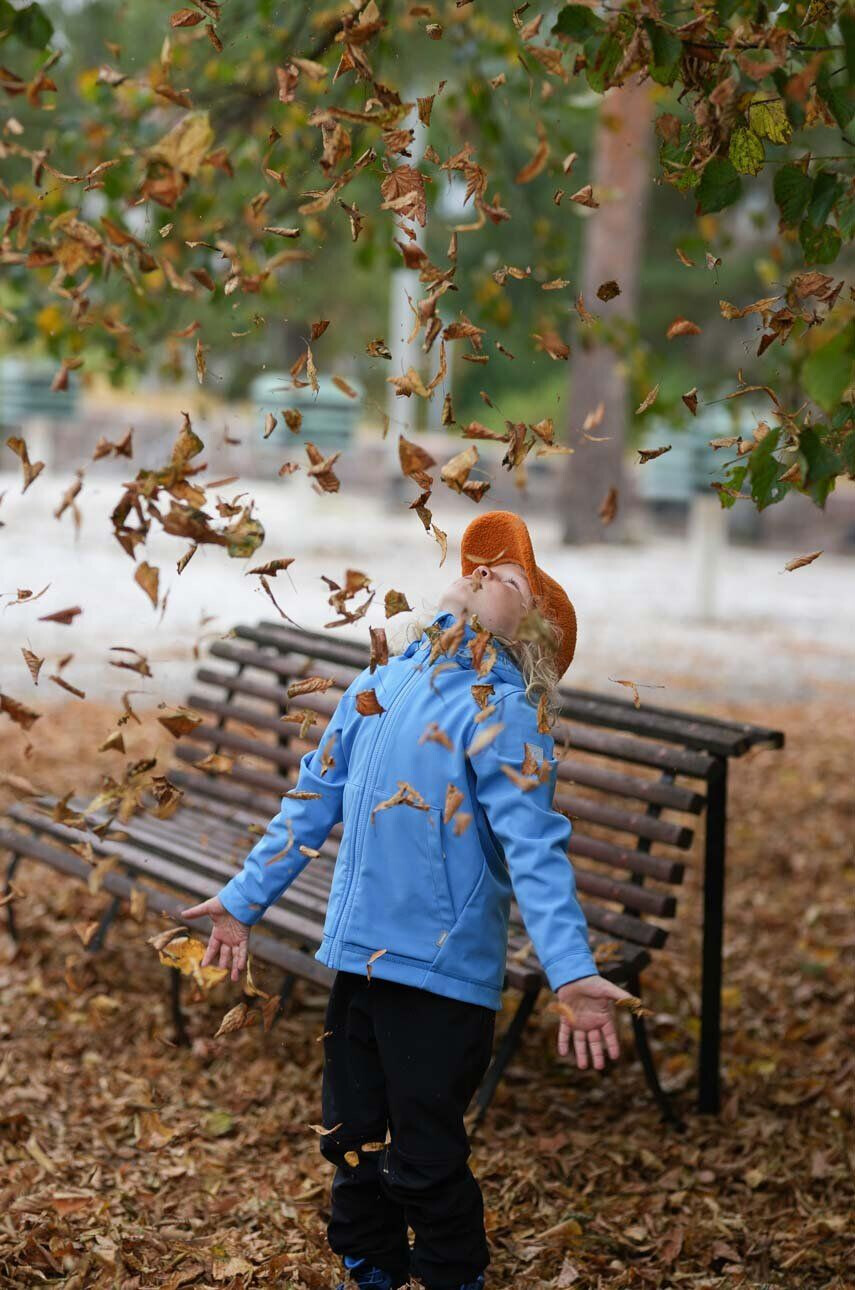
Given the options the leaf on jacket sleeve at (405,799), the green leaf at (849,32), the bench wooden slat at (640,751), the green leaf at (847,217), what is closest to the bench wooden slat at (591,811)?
the bench wooden slat at (640,751)

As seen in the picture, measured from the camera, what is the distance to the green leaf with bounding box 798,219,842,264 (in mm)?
2471

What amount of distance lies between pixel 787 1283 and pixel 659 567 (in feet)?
45.3

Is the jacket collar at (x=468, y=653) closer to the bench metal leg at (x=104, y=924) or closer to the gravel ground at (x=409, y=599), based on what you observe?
the bench metal leg at (x=104, y=924)

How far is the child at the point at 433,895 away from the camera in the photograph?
2330mm

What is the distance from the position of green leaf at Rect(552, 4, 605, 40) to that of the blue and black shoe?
217 centimetres

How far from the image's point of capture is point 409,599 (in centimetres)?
1348

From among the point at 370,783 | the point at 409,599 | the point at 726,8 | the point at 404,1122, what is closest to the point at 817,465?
A: the point at 726,8

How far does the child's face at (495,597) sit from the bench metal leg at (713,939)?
1068mm

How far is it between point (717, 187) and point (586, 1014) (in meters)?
1.40

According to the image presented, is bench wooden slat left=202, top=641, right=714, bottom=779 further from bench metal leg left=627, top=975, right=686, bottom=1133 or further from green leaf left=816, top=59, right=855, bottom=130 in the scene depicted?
green leaf left=816, top=59, right=855, bottom=130

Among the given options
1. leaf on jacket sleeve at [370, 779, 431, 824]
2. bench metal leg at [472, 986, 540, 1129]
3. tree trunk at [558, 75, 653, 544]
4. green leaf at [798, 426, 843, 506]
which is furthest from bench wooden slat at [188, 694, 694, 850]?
tree trunk at [558, 75, 653, 544]

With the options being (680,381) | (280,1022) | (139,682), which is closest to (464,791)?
(280,1022)

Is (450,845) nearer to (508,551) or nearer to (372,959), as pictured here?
(372,959)

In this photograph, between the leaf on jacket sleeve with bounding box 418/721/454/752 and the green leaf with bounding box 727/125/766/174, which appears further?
the green leaf with bounding box 727/125/766/174
